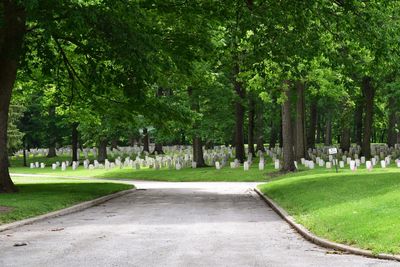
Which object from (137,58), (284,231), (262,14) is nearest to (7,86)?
(137,58)

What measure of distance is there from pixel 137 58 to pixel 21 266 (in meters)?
9.86

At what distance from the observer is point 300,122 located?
3628cm

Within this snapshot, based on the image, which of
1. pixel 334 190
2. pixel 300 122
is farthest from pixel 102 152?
pixel 334 190

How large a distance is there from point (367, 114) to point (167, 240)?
3350 centimetres

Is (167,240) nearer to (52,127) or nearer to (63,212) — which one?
(63,212)

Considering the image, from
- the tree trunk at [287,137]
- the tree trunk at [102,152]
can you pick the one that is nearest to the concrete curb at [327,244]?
the tree trunk at [287,137]

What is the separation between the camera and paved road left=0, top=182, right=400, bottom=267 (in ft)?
28.2

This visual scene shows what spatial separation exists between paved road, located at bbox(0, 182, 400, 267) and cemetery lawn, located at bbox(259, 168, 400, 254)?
0.57m

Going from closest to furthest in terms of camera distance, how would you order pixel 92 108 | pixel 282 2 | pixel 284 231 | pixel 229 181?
pixel 284 231 < pixel 282 2 < pixel 92 108 < pixel 229 181

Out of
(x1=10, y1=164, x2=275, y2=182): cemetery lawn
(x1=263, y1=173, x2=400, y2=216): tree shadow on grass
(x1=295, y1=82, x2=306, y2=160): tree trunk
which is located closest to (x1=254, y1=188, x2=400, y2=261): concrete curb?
(x1=263, y1=173, x2=400, y2=216): tree shadow on grass

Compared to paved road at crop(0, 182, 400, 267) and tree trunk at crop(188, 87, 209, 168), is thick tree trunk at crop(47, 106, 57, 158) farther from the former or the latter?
paved road at crop(0, 182, 400, 267)

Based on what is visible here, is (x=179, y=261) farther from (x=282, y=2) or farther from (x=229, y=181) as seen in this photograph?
(x=229, y=181)

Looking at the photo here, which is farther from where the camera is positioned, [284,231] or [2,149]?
[2,149]

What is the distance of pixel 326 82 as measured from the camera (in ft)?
108
